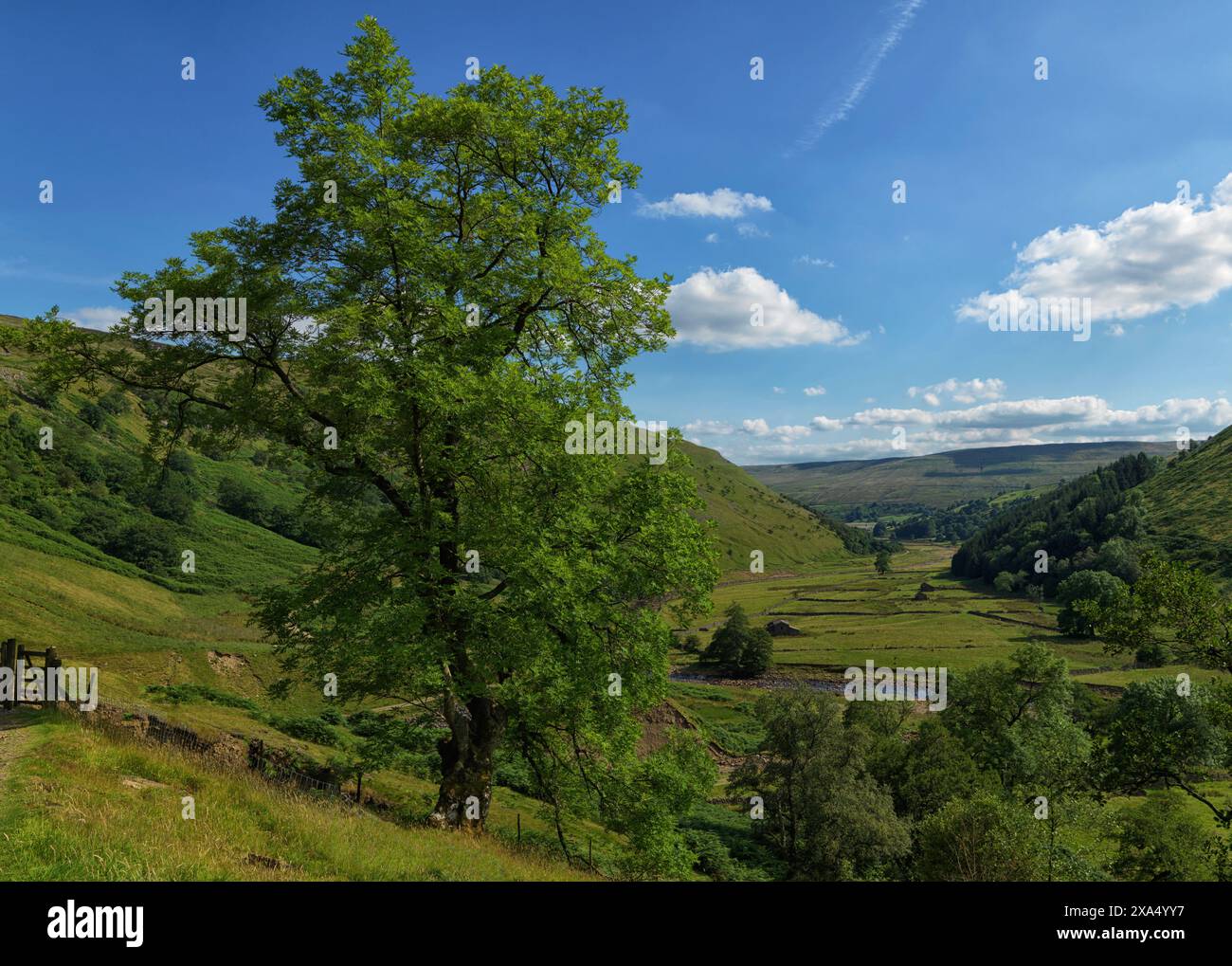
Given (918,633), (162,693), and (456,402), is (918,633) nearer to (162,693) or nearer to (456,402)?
(162,693)

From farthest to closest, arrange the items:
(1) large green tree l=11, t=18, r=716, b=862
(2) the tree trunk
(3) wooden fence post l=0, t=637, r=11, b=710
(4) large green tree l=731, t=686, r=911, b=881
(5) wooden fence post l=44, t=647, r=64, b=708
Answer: (4) large green tree l=731, t=686, r=911, b=881
(3) wooden fence post l=0, t=637, r=11, b=710
(5) wooden fence post l=44, t=647, r=64, b=708
(2) the tree trunk
(1) large green tree l=11, t=18, r=716, b=862

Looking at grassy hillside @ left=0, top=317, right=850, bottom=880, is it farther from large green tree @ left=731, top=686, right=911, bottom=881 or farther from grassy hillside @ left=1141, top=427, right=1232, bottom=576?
grassy hillside @ left=1141, top=427, right=1232, bottom=576

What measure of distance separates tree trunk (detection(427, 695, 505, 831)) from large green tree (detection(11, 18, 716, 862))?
66 mm

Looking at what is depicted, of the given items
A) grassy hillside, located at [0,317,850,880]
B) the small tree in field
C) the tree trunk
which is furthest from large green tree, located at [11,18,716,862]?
the small tree in field

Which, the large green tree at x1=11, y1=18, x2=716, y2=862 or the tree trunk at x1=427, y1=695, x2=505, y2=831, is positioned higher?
the large green tree at x1=11, y1=18, x2=716, y2=862

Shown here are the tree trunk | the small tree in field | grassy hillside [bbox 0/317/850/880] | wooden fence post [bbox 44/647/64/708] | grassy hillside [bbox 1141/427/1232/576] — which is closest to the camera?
grassy hillside [bbox 0/317/850/880]

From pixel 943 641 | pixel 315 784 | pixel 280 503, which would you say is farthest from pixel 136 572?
pixel 943 641

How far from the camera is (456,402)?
13336 millimetres

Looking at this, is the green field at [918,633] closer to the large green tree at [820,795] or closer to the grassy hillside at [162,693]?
the large green tree at [820,795]

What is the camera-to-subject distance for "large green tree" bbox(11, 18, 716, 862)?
45.6 feet

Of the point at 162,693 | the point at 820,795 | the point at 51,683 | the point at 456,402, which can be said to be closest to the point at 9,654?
the point at 51,683

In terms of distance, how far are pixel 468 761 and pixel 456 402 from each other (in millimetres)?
10110

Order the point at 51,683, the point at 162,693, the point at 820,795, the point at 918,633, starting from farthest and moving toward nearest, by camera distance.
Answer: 1. the point at 918,633
2. the point at 820,795
3. the point at 162,693
4. the point at 51,683
